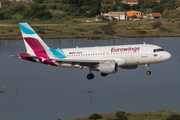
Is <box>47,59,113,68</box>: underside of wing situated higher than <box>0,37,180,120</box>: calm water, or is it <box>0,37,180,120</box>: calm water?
<box>47,59,113,68</box>: underside of wing

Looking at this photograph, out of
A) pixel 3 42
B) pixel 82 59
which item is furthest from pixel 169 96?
pixel 3 42

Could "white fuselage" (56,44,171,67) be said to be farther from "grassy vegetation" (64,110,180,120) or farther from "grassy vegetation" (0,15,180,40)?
"grassy vegetation" (0,15,180,40)

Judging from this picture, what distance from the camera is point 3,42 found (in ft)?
473

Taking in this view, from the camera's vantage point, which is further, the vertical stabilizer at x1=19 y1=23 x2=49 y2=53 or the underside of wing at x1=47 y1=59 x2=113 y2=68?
the vertical stabilizer at x1=19 y1=23 x2=49 y2=53

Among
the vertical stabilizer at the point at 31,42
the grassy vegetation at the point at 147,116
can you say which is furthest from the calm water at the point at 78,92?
the vertical stabilizer at the point at 31,42

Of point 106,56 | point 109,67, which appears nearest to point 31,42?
point 106,56

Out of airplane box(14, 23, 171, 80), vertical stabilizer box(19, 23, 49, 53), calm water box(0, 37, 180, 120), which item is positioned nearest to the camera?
calm water box(0, 37, 180, 120)

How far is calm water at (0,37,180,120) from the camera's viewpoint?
57.1 meters

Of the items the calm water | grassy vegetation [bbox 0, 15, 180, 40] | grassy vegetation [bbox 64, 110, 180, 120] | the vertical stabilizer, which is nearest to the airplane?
the vertical stabilizer

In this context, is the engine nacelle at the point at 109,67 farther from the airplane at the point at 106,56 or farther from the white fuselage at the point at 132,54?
the white fuselage at the point at 132,54

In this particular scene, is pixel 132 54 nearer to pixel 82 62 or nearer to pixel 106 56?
pixel 106 56

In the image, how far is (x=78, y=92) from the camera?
66.8 metres

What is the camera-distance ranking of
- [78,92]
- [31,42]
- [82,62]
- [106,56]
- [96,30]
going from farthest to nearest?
1. [96,30]
2. [31,42]
3. [78,92]
4. [106,56]
5. [82,62]

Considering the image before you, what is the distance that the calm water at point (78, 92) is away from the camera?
57.1m
